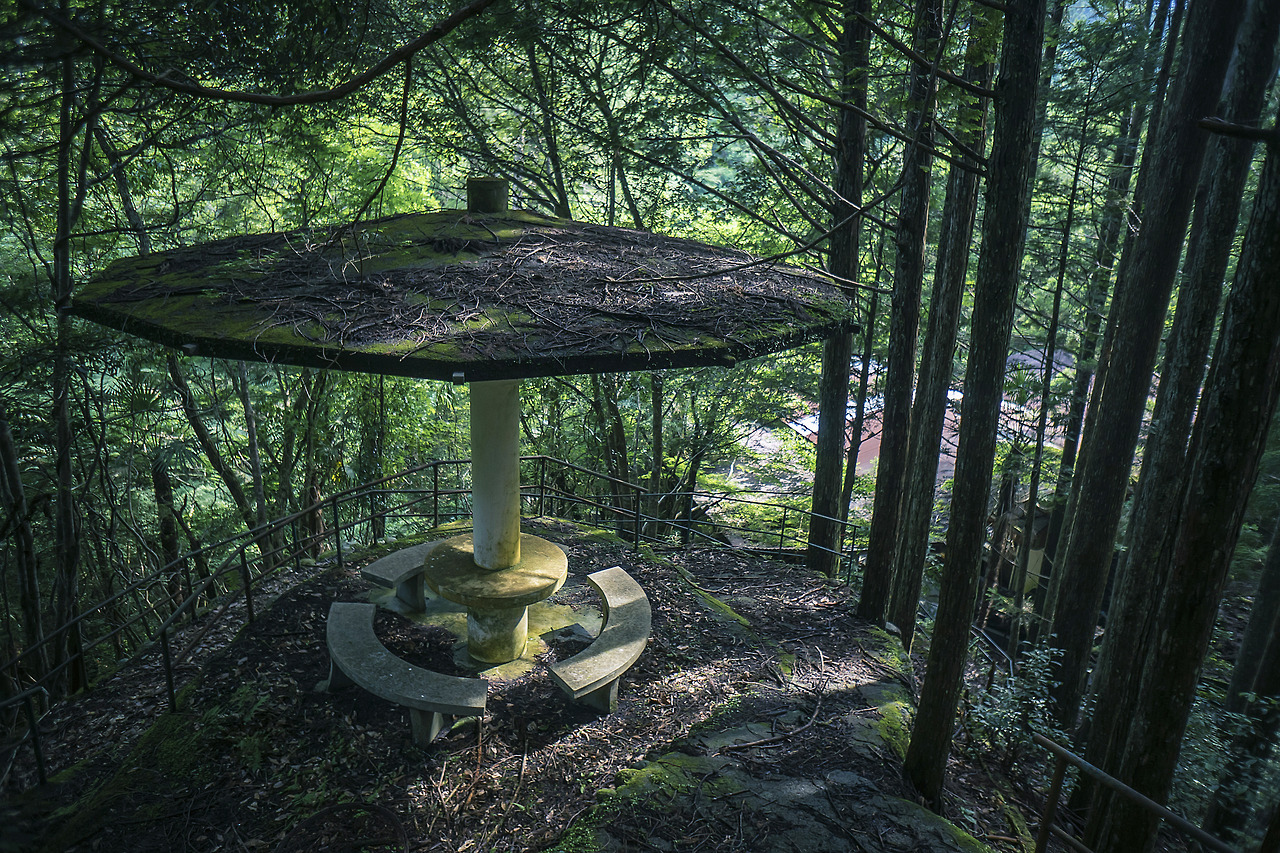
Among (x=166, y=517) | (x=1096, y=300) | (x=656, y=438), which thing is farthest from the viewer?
(x=656, y=438)

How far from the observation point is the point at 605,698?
5.65m

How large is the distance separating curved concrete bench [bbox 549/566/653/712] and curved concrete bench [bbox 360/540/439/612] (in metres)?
1.91

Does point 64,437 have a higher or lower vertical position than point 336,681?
higher

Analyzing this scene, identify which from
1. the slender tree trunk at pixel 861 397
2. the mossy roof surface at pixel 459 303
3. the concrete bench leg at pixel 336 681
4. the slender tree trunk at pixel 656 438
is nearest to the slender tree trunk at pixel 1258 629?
the slender tree trunk at pixel 861 397

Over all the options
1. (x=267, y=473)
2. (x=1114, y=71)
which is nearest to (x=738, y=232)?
(x=1114, y=71)

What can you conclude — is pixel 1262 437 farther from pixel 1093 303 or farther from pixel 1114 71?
pixel 1093 303

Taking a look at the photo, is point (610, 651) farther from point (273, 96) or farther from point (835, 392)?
point (835, 392)

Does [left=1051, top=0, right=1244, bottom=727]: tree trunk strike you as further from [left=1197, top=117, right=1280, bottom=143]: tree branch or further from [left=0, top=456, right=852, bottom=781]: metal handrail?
[left=1197, top=117, right=1280, bottom=143]: tree branch

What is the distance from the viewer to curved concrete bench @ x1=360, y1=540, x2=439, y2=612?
6723 mm

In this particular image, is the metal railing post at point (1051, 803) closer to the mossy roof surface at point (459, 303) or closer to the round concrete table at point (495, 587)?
the mossy roof surface at point (459, 303)

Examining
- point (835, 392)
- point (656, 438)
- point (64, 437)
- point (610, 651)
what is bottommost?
point (656, 438)

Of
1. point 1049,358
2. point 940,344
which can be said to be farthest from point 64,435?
point 1049,358

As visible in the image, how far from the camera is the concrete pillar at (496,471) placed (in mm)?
5867

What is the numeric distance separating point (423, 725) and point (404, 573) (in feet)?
6.97
